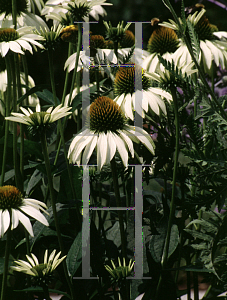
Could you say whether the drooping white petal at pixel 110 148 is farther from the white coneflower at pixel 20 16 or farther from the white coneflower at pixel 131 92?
the white coneflower at pixel 20 16

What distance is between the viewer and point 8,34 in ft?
1.79

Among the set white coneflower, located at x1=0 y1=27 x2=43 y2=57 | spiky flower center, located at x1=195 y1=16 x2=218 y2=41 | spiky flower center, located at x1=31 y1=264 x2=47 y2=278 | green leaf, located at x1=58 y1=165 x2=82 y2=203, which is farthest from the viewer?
spiky flower center, located at x1=195 y1=16 x2=218 y2=41

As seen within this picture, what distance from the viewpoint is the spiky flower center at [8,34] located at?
54 cm

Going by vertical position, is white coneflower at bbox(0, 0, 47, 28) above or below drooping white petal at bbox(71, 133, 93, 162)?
above

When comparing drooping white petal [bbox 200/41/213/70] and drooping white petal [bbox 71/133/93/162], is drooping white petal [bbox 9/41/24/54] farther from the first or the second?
drooping white petal [bbox 200/41/213/70]

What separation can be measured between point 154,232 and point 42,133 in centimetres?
24

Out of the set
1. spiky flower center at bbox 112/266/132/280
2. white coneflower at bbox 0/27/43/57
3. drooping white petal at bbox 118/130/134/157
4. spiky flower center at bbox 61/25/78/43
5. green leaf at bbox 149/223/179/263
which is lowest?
spiky flower center at bbox 112/266/132/280

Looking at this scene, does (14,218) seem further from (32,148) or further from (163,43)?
(163,43)

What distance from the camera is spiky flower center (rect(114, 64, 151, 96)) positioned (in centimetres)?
52

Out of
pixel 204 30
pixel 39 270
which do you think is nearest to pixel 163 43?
pixel 204 30

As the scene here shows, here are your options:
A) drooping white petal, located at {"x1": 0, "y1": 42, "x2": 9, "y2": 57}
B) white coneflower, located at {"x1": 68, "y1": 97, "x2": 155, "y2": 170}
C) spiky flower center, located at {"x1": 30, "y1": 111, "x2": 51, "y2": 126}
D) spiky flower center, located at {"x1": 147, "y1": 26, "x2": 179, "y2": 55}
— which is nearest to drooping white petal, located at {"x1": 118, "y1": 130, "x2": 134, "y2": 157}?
white coneflower, located at {"x1": 68, "y1": 97, "x2": 155, "y2": 170}

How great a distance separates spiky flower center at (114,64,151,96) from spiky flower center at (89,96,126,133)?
5 cm

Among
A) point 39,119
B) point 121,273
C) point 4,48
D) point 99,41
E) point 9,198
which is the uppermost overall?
point 99,41

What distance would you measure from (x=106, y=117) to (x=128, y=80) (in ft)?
0.28
